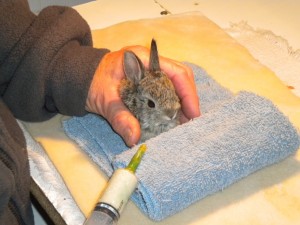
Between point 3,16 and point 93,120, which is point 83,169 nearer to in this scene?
point 93,120

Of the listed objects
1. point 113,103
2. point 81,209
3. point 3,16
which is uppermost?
point 3,16

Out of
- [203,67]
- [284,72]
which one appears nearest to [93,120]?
[203,67]

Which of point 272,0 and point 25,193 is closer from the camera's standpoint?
point 25,193

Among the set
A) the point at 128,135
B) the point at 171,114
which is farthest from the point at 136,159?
the point at 171,114

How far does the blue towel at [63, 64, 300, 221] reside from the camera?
2.47 feet

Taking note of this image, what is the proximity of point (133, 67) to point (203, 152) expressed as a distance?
25 centimetres

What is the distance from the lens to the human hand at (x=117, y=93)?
0.90 m

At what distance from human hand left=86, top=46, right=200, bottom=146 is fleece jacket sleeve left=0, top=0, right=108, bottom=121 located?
0.02 metres

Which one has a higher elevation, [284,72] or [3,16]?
[3,16]

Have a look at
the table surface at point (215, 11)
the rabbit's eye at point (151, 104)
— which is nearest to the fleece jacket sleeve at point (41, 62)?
the rabbit's eye at point (151, 104)

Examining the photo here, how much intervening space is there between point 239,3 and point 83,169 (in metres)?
0.79

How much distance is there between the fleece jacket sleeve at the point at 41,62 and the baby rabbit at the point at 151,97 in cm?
8

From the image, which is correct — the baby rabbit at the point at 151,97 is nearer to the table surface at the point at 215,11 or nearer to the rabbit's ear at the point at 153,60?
the rabbit's ear at the point at 153,60

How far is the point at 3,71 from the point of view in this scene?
932 millimetres
